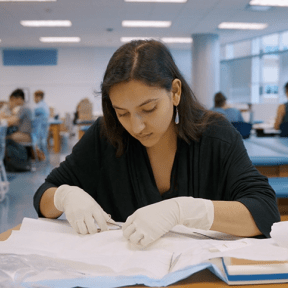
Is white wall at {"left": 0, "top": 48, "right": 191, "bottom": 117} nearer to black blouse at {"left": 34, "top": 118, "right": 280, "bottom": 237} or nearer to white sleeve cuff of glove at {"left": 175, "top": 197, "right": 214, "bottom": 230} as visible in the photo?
black blouse at {"left": 34, "top": 118, "right": 280, "bottom": 237}

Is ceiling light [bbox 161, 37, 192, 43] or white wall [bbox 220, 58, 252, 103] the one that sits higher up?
ceiling light [bbox 161, 37, 192, 43]

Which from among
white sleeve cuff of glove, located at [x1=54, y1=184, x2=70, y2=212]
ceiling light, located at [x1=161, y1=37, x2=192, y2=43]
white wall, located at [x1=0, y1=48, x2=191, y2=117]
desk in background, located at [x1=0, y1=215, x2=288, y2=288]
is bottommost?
desk in background, located at [x1=0, y1=215, x2=288, y2=288]

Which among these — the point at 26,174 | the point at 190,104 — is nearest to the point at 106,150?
the point at 190,104

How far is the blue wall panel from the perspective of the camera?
10.0m

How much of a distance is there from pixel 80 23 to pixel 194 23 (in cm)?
230

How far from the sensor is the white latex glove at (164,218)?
717 mm

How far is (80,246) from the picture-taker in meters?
0.72

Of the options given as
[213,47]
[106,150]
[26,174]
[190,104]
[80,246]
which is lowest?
[26,174]

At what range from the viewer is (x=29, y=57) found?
1008 centimetres

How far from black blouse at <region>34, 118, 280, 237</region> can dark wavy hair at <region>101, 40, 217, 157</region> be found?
33 millimetres

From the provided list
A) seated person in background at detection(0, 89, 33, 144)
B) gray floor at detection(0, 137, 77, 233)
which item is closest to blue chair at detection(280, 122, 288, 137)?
gray floor at detection(0, 137, 77, 233)

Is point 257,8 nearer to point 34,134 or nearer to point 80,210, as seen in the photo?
point 34,134

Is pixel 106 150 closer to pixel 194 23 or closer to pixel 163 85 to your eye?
pixel 163 85

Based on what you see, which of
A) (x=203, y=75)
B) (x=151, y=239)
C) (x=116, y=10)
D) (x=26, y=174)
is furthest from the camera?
(x=203, y=75)
